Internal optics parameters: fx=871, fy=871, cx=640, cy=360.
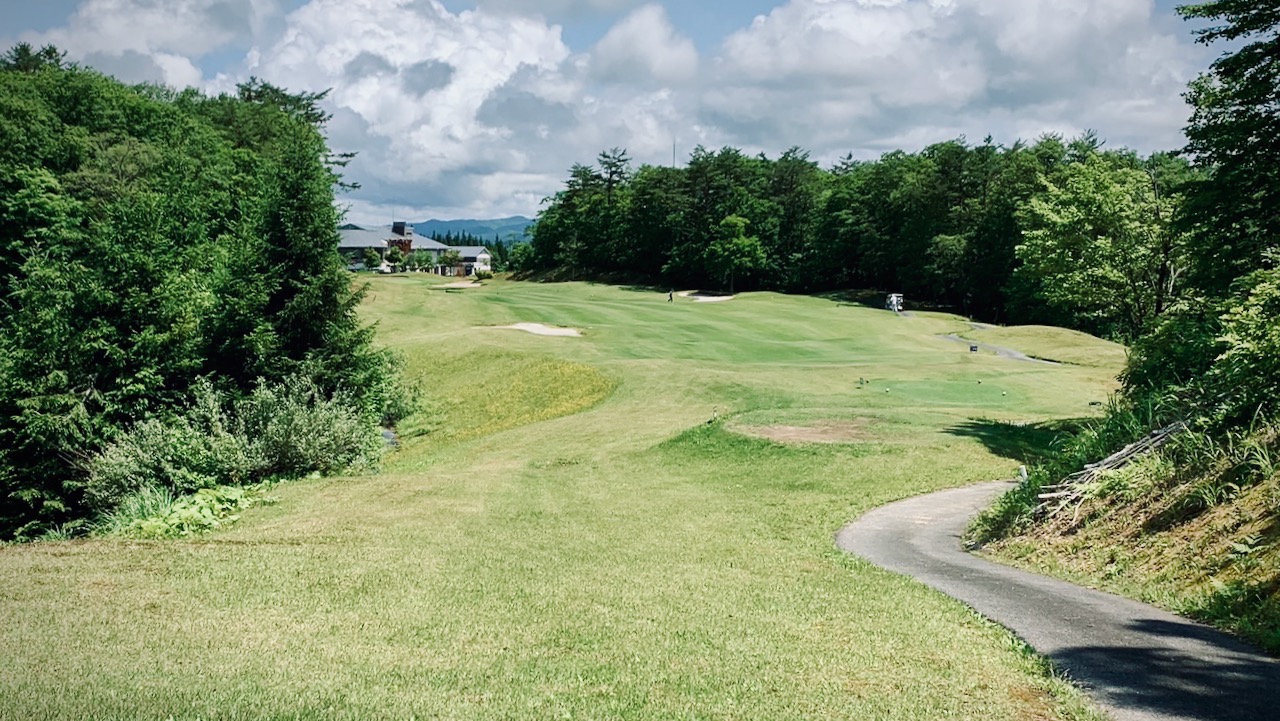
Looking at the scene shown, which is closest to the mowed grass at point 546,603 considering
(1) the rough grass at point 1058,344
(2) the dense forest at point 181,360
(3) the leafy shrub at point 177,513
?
(3) the leafy shrub at point 177,513

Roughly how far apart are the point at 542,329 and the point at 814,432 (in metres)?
29.2

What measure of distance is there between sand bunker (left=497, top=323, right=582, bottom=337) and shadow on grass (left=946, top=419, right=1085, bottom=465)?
27525mm

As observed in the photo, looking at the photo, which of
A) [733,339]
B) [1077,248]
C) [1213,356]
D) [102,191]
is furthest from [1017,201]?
[102,191]

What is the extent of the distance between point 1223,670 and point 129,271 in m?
28.2

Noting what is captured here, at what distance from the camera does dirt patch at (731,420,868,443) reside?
25.4 meters

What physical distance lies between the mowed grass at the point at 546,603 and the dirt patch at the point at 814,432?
0.55 m

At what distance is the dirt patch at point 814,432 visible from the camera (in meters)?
25.4

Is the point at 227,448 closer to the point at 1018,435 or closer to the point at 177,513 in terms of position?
the point at 177,513

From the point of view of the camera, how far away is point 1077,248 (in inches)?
1421

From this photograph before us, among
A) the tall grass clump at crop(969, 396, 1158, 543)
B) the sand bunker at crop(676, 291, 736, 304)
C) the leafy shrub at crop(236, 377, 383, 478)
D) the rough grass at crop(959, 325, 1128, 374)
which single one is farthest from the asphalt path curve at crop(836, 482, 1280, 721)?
the sand bunker at crop(676, 291, 736, 304)

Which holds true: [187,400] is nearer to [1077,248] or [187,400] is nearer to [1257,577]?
[1257,577]

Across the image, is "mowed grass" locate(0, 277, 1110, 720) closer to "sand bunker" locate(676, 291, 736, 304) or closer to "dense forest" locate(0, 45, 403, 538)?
"dense forest" locate(0, 45, 403, 538)

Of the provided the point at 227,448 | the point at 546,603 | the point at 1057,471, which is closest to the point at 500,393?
the point at 227,448

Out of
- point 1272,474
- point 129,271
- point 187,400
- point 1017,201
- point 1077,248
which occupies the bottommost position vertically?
point 187,400
